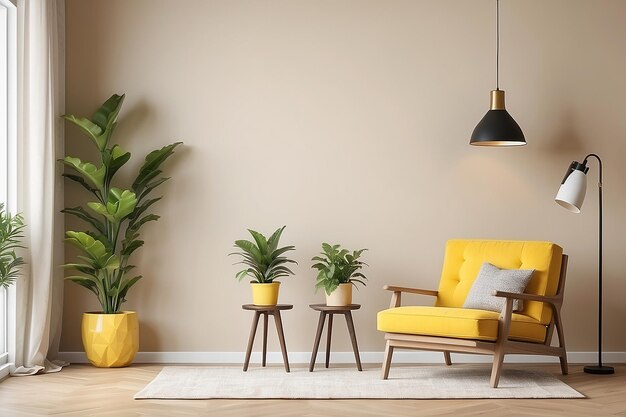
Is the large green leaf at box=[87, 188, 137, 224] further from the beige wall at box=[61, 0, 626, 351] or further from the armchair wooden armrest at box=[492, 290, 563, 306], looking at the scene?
the armchair wooden armrest at box=[492, 290, 563, 306]

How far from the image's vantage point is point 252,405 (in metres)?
4.70

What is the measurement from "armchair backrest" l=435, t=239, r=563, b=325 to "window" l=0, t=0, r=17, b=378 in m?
2.82

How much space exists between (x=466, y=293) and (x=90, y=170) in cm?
263

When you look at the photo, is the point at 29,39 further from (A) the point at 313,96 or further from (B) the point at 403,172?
(B) the point at 403,172

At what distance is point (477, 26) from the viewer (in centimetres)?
646

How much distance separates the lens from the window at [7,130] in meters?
5.73

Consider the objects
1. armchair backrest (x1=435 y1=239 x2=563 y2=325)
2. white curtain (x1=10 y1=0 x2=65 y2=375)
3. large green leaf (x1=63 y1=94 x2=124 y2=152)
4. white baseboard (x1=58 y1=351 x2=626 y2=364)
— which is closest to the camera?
armchair backrest (x1=435 y1=239 x2=563 y2=325)

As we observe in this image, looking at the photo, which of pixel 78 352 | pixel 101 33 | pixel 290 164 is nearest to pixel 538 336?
pixel 290 164

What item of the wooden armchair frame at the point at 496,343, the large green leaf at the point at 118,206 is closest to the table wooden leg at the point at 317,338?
the wooden armchair frame at the point at 496,343

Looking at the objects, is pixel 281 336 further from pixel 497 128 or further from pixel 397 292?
pixel 497 128

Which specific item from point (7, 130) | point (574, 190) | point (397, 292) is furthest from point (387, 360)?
point (7, 130)

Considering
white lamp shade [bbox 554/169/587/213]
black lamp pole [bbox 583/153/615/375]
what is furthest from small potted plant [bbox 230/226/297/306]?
black lamp pole [bbox 583/153/615/375]

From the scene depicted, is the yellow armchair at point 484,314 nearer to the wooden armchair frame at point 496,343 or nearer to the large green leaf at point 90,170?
the wooden armchair frame at point 496,343

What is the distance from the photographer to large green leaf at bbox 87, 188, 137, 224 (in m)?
5.93
